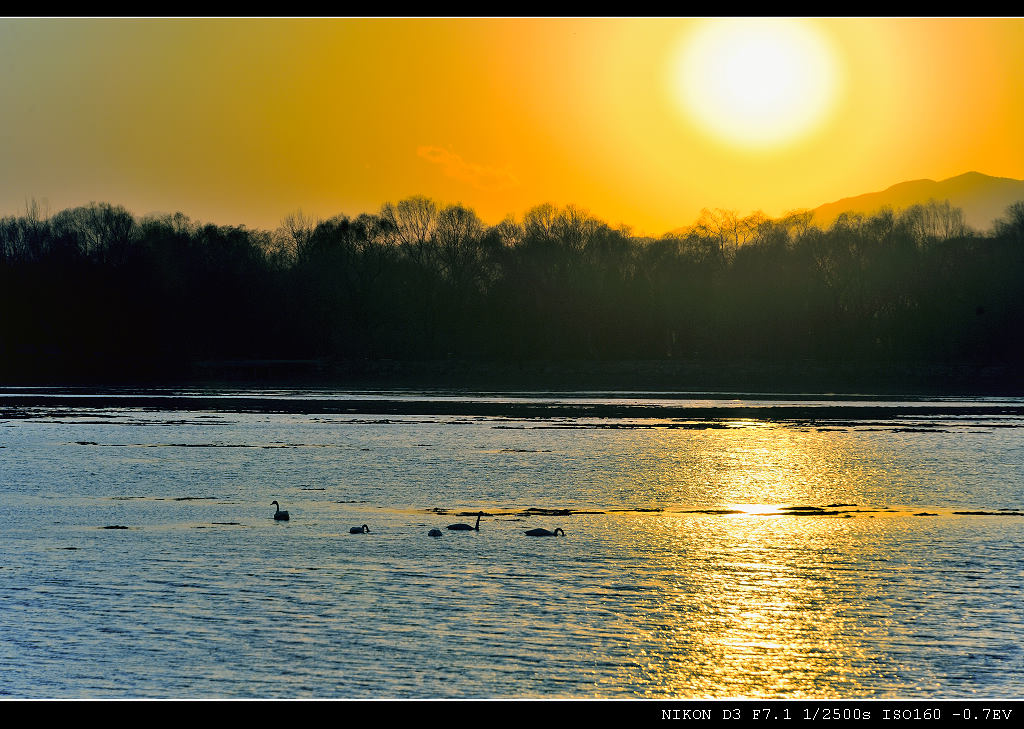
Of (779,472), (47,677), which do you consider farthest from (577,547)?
(779,472)

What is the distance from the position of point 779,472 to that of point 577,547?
518 inches

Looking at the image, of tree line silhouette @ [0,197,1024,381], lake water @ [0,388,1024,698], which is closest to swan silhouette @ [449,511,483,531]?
lake water @ [0,388,1024,698]

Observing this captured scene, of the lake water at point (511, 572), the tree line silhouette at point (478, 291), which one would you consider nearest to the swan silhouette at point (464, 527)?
the lake water at point (511, 572)

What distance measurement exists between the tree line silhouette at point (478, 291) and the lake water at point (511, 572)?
5882cm

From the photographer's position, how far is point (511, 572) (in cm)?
1655

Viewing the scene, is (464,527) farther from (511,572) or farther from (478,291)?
(478,291)

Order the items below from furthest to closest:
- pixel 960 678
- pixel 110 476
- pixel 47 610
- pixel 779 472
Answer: pixel 779 472, pixel 110 476, pixel 47 610, pixel 960 678

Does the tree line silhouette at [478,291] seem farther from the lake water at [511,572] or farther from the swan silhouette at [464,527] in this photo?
the swan silhouette at [464,527]

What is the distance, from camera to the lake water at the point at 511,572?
39.2 ft

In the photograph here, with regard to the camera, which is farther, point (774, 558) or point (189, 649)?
point (774, 558)

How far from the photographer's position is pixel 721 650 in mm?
12773

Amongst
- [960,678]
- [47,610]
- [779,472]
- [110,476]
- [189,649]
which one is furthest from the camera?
[779,472]

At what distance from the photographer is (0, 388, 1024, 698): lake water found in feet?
39.2
